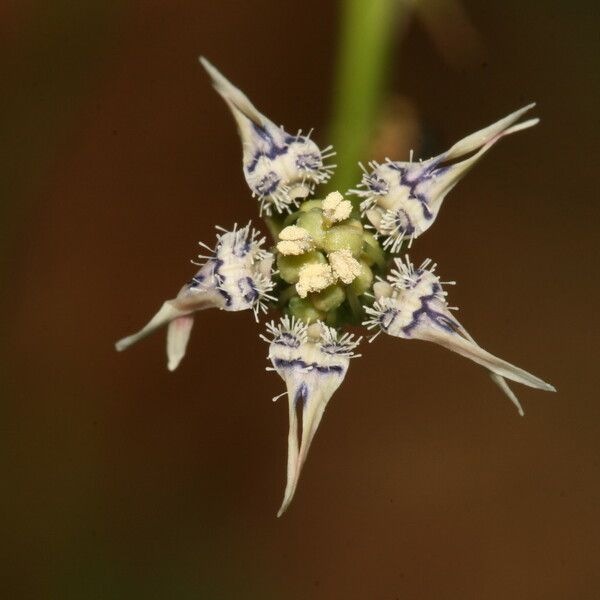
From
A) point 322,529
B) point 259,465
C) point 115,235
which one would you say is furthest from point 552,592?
point 115,235

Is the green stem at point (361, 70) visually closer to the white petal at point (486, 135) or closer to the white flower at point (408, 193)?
the white flower at point (408, 193)

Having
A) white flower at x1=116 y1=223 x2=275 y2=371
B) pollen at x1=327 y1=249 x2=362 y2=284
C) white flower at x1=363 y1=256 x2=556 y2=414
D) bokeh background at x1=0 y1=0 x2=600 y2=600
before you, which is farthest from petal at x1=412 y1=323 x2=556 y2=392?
bokeh background at x1=0 y1=0 x2=600 y2=600

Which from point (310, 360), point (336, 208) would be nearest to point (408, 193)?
point (336, 208)

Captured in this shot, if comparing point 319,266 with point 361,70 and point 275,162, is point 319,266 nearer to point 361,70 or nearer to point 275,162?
point 275,162

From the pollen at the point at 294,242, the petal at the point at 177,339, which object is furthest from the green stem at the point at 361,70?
the petal at the point at 177,339

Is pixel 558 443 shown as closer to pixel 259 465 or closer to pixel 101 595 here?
pixel 259 465

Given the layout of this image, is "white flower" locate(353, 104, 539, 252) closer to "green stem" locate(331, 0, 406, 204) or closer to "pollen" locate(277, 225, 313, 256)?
"pollen" locate(277, 225, 313, 256)
